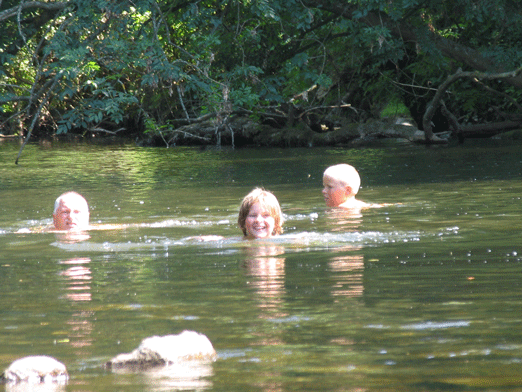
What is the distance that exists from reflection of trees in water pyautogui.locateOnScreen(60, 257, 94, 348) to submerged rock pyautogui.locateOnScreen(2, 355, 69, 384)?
2.00 ft

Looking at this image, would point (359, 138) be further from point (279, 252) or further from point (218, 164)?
point (279, 252)

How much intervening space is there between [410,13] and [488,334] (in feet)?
55.5

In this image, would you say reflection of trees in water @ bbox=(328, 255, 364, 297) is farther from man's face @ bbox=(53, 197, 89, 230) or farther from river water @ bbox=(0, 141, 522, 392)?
man's face @ bbox=(53, 197, 89, 230)

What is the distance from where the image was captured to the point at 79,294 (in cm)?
630

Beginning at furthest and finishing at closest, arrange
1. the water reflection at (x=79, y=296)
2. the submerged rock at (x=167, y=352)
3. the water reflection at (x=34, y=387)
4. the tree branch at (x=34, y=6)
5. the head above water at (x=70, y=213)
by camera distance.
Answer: the tree branch at (x=34, y=6), the head above water at (x=70, y=213), the water reflection at (x=79, y=296), the submerged rock at (x=167, y=352), the water reflection at (x=34, y=387)

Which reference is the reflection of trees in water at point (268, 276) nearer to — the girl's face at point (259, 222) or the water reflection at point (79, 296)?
the girl's face at point (259, 222)

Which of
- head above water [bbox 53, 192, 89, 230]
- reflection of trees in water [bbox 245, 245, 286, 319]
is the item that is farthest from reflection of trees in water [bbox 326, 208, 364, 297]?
head above water [bbox 53, 192, 89, 230]

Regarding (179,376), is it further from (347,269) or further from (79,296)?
(347,269)

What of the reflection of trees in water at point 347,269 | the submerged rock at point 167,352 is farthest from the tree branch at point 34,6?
the submerged rock at point 167,352

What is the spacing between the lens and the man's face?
10.7 meters

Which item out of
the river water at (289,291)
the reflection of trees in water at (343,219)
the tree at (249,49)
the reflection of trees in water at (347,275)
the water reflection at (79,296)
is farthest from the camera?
the tree at (249,49)

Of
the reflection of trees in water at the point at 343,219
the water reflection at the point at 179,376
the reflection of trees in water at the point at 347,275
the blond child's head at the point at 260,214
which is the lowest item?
the water reflection at the point at 179,376

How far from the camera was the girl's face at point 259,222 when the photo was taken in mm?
9086

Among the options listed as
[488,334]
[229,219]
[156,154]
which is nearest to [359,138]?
[156,154]
